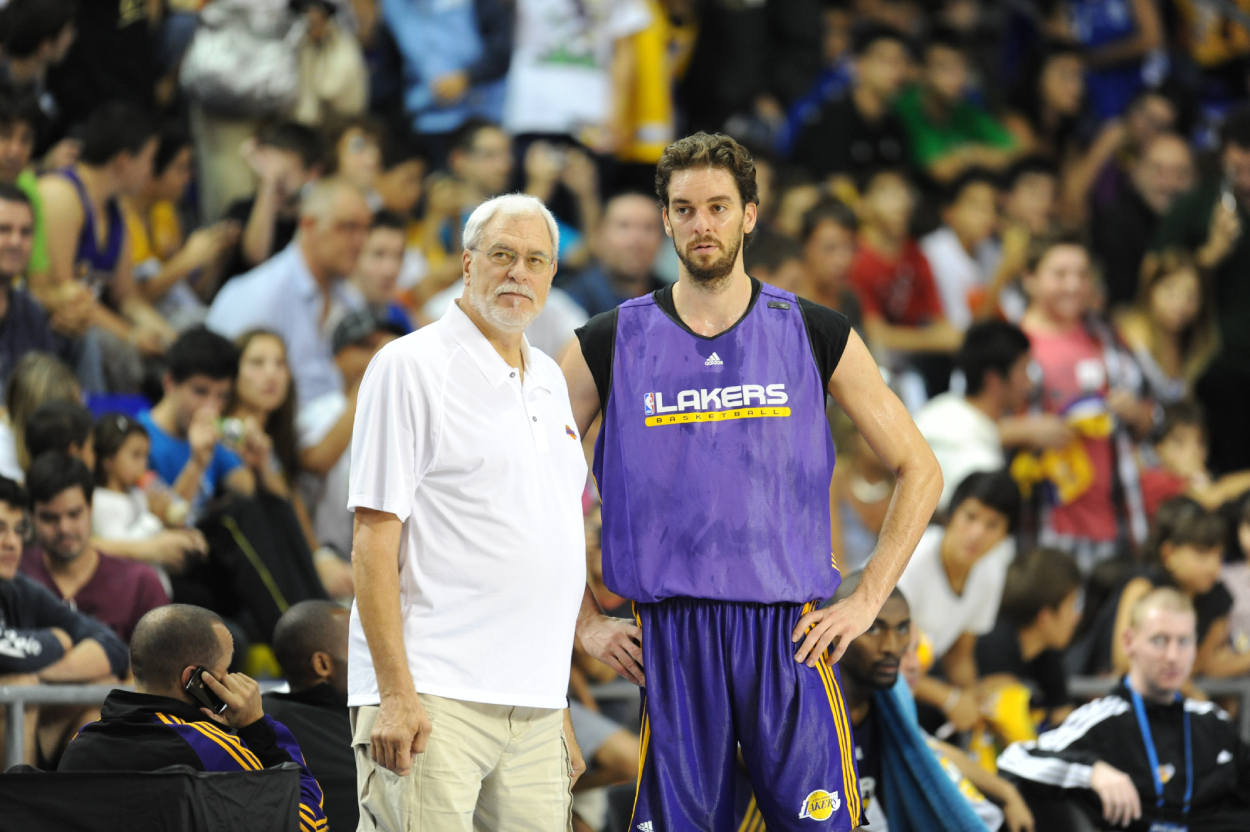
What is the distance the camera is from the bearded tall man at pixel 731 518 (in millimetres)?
3918

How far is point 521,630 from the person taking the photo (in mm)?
3797

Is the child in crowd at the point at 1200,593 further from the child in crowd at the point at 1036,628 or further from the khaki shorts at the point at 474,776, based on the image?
the khaki shorts at the point at 474,776

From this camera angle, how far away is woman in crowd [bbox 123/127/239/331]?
314 inches

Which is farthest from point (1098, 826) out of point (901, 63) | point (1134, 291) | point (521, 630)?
point (901, 63)

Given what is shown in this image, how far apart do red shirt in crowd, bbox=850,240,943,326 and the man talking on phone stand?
6284mm

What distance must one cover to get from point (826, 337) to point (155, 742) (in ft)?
6.48

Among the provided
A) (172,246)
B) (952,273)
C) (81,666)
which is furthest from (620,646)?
(952,273)

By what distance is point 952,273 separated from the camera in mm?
10461

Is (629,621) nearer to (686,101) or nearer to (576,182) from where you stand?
(576,182)

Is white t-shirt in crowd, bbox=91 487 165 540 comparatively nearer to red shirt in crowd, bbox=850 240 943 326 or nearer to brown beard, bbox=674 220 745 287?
brown beard, bbox=674 220 745 287

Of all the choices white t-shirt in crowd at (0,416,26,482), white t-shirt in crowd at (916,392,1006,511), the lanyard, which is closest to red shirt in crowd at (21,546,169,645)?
white t-shirt in crowd at (0,416,26,482)

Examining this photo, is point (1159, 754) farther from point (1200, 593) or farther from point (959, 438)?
point (959, 438)

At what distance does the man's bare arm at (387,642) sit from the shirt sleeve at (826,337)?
117 centimetres

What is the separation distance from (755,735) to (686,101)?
791cm
